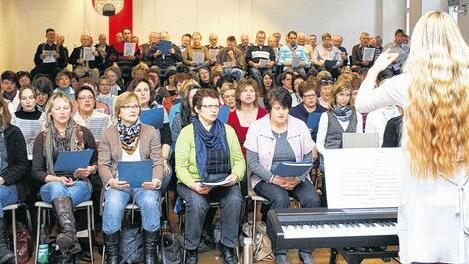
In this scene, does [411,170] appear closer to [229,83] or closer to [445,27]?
[445,27]

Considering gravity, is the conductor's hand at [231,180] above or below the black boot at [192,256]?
above

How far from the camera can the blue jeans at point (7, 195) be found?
3914mm

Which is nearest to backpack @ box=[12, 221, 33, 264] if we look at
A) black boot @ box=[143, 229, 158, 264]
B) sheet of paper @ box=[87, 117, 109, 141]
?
black boot @ box=[143, 229, 158, 264]

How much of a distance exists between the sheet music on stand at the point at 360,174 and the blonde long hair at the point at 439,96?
49cm

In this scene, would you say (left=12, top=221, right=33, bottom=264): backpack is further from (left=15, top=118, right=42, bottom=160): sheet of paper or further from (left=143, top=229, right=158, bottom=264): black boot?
(left=143, top=229, right=158, bottom=264): black boot

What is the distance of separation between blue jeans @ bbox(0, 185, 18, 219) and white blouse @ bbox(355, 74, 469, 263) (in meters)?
2.90

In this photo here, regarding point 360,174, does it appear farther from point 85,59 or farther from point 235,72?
point 85,59

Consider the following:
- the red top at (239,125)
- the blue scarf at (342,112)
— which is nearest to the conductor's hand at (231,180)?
the red top at (239,125)

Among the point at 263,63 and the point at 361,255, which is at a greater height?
the point at 263,63

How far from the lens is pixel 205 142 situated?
4215mm

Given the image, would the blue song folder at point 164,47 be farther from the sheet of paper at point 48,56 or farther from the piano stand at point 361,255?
the piano stand at point 361,255

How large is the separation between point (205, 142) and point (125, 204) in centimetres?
74

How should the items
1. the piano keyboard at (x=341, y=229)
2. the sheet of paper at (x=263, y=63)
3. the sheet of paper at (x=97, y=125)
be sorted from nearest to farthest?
the piano keyboard at (x=341, y=229) < the sheet of paper at (x=97, y=125) < the sheet of paper at (x=263, y=63)

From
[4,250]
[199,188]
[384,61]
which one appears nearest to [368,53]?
[199,188]
